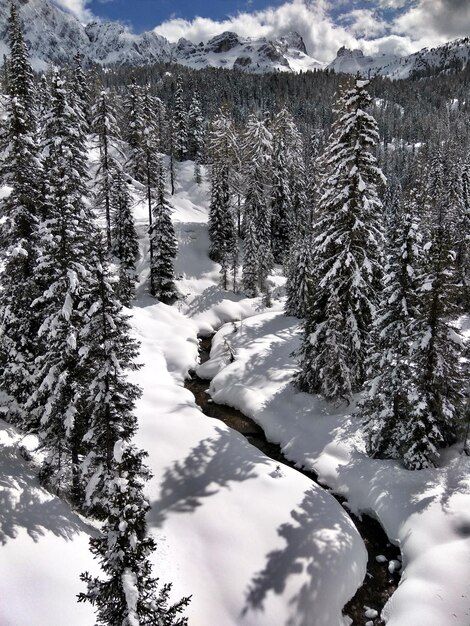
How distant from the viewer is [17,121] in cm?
1831

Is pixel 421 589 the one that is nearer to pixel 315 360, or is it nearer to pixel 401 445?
pixel 401 445

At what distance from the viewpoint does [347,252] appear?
21781mm

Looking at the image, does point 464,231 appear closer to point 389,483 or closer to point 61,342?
point 389,483

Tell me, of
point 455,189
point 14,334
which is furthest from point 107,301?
point 455,189

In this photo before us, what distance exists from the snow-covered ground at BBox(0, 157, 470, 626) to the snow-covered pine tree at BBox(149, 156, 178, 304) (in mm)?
20407

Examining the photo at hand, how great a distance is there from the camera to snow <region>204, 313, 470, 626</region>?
1355 centimetres

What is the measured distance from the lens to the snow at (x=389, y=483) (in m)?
13.6

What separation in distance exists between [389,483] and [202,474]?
817cm

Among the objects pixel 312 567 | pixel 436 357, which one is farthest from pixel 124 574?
pixel 436 357

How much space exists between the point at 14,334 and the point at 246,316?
98.2ft

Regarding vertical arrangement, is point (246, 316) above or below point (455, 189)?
below

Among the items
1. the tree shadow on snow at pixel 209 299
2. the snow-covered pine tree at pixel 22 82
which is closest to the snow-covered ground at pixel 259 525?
the snow-covered pine tree at pixel 22 82

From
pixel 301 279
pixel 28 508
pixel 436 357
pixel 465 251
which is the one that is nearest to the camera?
pixel 28 508

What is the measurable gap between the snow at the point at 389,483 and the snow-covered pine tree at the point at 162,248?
16.5 meters
